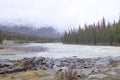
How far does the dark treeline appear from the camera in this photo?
117812mm

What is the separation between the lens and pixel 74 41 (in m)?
171

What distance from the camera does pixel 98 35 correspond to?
13775cm

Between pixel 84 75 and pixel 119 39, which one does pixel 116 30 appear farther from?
pixel 84 75

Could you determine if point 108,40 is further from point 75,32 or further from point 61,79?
point 61,79

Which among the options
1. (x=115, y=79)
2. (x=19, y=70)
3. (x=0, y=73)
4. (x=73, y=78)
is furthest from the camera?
(x=19, y=70)

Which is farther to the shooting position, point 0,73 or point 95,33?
point 95,33

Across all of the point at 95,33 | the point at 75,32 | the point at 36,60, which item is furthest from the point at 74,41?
the point at 36,60

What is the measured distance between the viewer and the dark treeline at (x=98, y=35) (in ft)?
387

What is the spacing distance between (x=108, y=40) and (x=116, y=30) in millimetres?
8328

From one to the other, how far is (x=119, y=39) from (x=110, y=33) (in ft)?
31.5

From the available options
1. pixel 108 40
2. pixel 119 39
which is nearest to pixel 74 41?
pixel 108 40

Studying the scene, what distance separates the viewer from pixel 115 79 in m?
14.1

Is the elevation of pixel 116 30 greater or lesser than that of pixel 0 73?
greater

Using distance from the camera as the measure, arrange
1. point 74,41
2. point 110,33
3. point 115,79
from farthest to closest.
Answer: point 74,41 → point 110,33 → point 115,79
